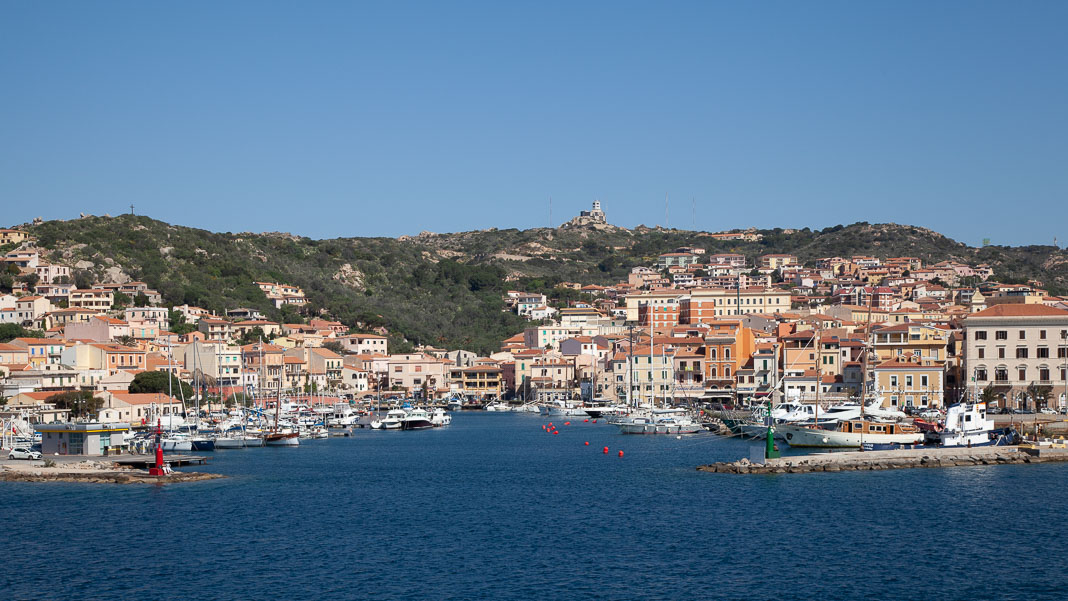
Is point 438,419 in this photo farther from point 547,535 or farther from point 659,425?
point 547,535

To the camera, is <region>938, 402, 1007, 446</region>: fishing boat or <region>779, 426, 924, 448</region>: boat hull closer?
<region>938, 402, 1007, 446</region>: fishing boat

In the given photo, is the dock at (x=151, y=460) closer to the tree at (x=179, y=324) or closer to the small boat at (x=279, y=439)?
the small boat at (x=279, y=439)

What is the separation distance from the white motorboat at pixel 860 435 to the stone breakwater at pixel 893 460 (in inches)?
99.8

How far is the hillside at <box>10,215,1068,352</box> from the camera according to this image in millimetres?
120812

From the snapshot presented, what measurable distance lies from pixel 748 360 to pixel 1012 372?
66.2 feet

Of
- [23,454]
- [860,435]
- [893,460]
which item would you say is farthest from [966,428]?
[23,454]

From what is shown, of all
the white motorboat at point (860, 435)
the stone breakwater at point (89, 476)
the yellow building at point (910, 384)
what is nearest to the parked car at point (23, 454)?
the stone breakwater at point (89, 476)

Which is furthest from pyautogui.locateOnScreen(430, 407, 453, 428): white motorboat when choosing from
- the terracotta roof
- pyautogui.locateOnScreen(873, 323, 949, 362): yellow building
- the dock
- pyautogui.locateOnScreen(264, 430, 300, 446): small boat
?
the terracotta roof

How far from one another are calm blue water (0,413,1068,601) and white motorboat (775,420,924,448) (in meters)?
5.27

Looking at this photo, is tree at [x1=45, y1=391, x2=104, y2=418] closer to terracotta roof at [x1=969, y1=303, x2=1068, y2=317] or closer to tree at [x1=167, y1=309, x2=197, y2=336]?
tree at [x1=167, y1=309, x2=197, y2=336]

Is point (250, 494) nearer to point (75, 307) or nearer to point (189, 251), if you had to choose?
point (75, 307)

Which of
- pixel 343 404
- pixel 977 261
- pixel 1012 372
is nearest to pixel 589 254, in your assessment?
pixel 977 261

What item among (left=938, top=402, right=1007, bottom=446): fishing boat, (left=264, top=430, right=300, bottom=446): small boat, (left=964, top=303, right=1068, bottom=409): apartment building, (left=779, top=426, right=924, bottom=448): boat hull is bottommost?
(left=264, top=430, right=300, bottom=446): small boat

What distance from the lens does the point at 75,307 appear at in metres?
102
